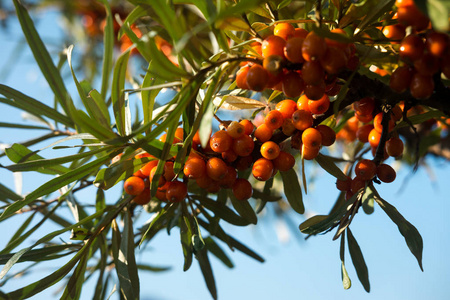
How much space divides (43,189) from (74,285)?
0.28 metres

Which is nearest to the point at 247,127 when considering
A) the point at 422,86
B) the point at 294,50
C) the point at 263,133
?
the point at 263,133

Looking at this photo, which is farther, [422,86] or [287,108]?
[287,108]

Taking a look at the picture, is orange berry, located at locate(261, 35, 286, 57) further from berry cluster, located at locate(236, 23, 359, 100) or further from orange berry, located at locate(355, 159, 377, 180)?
orange berry, located at locate(355, 159, 377, 180)

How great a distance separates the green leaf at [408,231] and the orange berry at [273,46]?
1.38ft

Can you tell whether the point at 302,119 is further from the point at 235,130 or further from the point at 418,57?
the point at 418,57

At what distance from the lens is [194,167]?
863mm

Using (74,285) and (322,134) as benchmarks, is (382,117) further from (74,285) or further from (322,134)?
(74,285)

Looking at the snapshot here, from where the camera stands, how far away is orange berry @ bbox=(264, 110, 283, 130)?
877 mm

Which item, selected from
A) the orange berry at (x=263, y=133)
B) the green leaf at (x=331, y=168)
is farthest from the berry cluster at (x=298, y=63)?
the green leaf at (x=331, y=168)

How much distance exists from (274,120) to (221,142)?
123 millimetres

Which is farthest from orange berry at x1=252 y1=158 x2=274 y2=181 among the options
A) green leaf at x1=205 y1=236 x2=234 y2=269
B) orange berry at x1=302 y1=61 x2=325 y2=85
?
green leaf at x1=205 y1=236 x2=234 y2=269

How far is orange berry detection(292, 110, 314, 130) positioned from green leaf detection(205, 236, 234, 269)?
0.65 meters

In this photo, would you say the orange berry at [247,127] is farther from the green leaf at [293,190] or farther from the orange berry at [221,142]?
the green leaf at [293,190]

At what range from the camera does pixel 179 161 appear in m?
0.83
